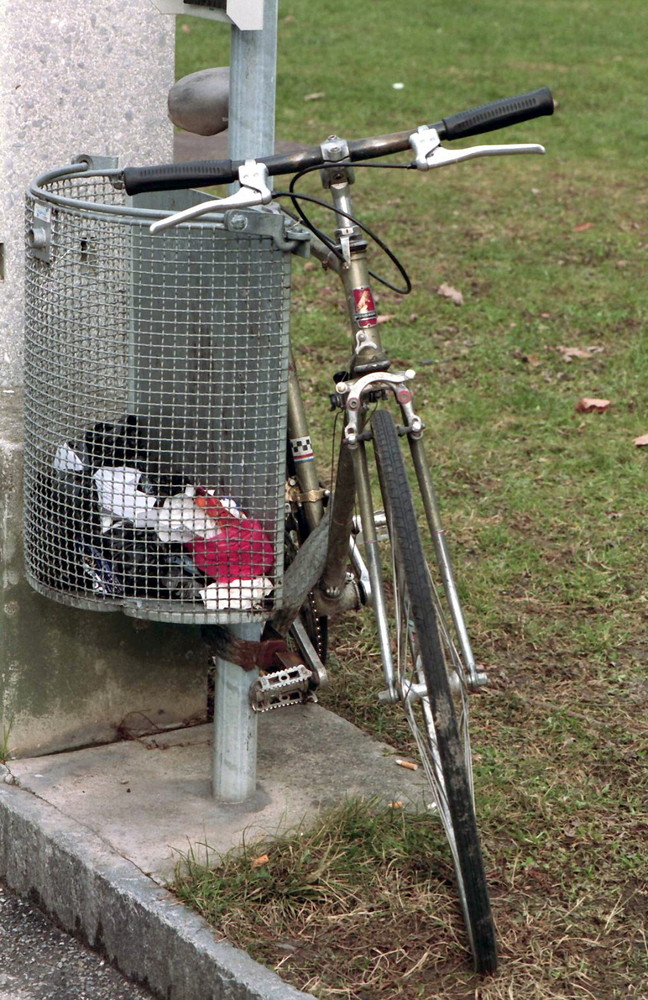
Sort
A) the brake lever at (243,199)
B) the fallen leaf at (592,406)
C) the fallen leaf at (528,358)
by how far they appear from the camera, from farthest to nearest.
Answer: the fallen leaf at (528,358)
the fallen leaf at (592,406)
the brake lever at (243,199)

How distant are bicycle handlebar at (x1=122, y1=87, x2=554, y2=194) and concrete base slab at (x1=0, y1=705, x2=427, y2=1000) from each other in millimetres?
1422

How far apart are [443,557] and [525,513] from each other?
87.6 inches

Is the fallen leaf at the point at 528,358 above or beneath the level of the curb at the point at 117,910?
above

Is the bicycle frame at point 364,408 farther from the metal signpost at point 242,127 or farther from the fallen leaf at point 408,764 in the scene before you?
the fallen leaf at point 408,764

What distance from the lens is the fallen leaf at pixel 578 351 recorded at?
6.56 meters

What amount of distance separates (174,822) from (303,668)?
461 mm

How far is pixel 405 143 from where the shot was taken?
8.80 feet

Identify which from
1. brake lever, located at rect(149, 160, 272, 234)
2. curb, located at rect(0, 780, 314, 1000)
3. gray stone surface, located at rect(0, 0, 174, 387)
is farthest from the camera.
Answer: gray stone surface, located at rect(0, 0, 174, 387)

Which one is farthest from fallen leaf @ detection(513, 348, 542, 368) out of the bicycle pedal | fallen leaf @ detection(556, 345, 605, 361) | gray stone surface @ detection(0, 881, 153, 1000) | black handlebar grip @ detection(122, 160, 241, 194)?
gray stone surface @ detection(0, 881, 153, 1000)

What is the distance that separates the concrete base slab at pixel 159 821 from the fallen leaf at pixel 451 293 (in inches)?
156

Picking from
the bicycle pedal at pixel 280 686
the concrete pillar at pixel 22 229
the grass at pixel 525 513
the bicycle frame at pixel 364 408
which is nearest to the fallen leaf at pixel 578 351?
the grass at pixel 525 513

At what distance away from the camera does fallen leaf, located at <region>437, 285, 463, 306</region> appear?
23.7ft

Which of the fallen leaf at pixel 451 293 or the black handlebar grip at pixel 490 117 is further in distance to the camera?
the fallen leaf at pixel 451 293

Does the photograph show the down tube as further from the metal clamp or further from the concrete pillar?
the concrete pillar
